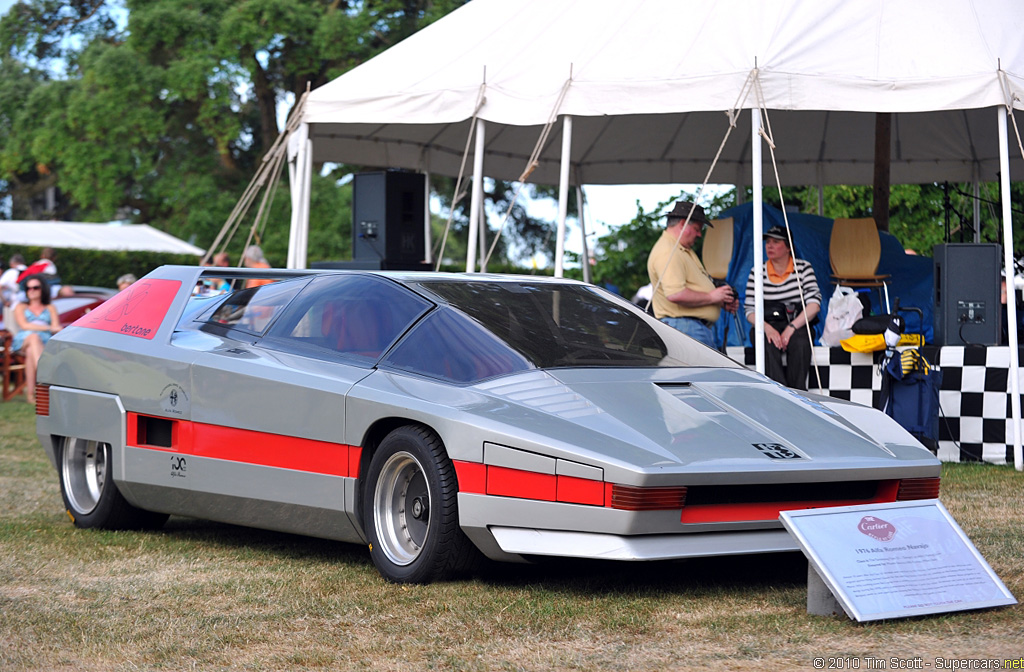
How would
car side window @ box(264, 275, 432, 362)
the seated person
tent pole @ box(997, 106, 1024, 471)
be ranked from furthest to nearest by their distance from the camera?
the seated person
tent pole @ box(997, 106, 1024, 471)
car side window @ box(264, 275, 432, 362)

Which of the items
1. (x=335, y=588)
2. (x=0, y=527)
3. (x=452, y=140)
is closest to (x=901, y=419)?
(x=335, y=588)

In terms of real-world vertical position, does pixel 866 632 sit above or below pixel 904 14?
below

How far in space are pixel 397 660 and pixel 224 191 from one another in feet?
94.7

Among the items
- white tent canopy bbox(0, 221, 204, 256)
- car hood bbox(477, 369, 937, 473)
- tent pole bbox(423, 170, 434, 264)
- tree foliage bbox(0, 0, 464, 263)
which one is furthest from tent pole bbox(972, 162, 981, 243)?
white tent canopy bbox(0, 221, 204, 256)

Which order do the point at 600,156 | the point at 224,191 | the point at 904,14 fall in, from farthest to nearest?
the point at 224,191 < the point at 600,156 < the point at 904,14

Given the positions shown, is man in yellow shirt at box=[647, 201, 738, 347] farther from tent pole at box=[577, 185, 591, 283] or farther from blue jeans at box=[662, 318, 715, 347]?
tent pole at box=[577, 185, 591, 283]

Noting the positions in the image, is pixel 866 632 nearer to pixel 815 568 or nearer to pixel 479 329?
pixel 815 568

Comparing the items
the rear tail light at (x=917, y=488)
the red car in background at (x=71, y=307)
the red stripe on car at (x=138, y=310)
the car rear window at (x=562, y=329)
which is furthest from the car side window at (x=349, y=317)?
the red car in background at (x=71, y=307)

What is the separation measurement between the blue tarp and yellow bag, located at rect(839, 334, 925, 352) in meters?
2.11

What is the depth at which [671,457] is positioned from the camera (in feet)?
12.8

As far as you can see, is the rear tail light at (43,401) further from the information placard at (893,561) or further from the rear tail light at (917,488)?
the rear tail light at (917,488)

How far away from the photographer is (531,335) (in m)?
4.75

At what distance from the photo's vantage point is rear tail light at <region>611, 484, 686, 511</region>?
151 inches

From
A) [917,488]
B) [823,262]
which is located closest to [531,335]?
[917,488]
